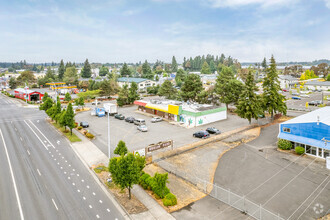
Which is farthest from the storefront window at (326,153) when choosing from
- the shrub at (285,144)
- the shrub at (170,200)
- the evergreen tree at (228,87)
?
the evergreen tree at (228,87)

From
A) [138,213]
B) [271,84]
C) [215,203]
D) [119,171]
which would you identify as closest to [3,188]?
[119,171]

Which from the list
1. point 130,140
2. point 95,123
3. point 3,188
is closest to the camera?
point 3,188

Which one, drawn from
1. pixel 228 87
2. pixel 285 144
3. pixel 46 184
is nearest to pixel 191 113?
pixel 228 87

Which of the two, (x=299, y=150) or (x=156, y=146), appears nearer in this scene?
(x=156, y=146)

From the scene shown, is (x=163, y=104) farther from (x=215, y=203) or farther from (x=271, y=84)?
(x=215, y=203)

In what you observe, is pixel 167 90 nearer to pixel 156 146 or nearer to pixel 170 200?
pixel 156 146

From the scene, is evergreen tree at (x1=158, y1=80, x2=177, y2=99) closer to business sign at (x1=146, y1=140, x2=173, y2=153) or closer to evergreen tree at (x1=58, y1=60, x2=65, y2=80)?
business sign at (x1=146, y1=140, x2=173, y2=153)

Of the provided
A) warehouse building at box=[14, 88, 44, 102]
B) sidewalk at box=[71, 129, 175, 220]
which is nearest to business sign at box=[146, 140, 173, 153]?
sidewalk at box=[71, 129, 175, 220]
